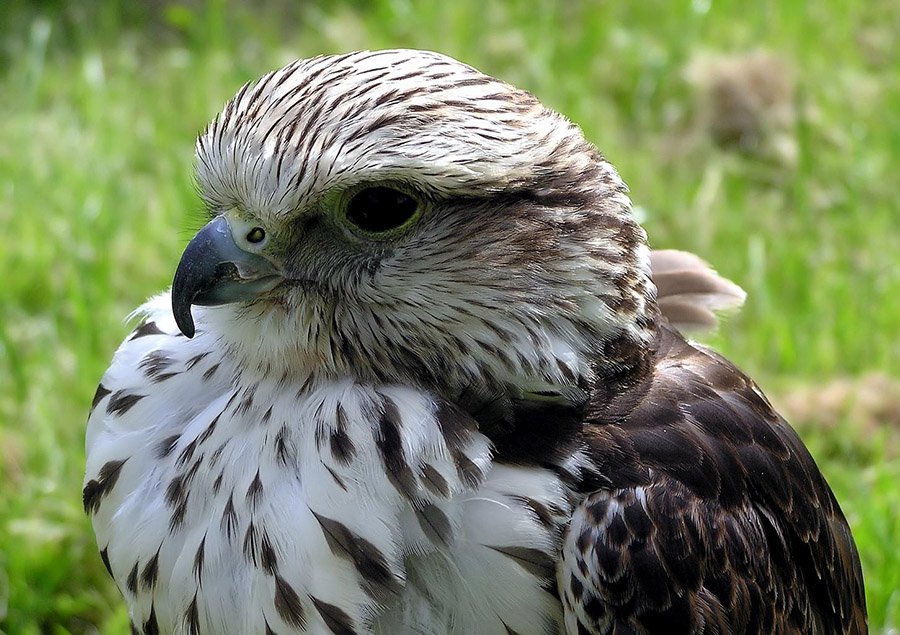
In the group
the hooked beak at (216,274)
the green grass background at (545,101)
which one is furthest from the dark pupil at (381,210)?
the green grass background at (545,101)

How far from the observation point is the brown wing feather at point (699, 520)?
2.53m

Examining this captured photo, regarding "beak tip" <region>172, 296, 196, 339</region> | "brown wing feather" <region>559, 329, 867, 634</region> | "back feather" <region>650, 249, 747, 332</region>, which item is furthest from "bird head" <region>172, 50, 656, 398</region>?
"back feather" <region>650, 249, 747, 332</region>

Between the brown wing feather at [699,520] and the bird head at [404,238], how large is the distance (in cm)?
23

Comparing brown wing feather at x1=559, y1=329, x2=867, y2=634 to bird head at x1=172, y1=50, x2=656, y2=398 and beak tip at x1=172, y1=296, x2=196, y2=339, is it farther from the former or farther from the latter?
beak tip at x1=172, y1=296, x2=196, y2=339

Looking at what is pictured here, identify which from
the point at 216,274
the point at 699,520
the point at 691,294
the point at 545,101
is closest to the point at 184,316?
the point at 216,274

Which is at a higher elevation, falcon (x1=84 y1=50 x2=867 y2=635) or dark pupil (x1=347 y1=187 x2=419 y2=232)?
dark pupil (x1=347 y1=187 x2=419 y2=232)

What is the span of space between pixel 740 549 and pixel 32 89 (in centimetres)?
455

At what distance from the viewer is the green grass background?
4.18 metres

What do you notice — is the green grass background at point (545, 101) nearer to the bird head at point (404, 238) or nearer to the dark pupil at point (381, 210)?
the bird head at point (404, 238)

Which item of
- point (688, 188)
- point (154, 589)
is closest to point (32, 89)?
point (688, 188)

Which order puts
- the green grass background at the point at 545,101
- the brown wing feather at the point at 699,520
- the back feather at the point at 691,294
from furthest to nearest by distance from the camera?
the green grass background at the point at 545,101, the back feather at the point at 691,294, the brown wing feather at the point at 699,520

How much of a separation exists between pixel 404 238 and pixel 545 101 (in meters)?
3.62

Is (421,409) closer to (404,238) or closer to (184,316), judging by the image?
(404,238)

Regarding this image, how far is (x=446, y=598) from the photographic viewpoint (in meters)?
2.57
